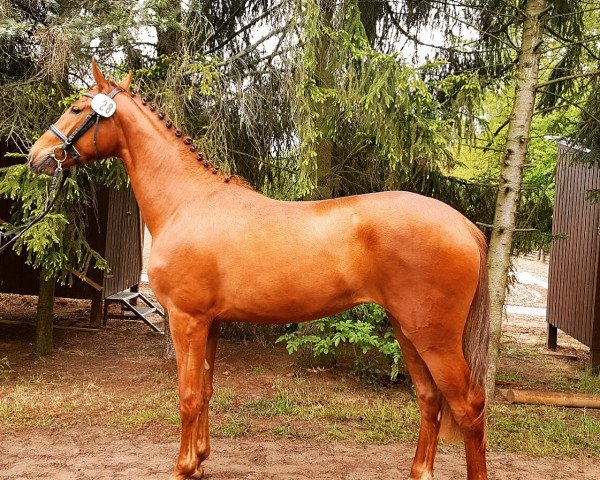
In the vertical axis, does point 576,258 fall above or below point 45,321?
above

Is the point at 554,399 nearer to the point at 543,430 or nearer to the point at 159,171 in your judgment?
the point at 543,430

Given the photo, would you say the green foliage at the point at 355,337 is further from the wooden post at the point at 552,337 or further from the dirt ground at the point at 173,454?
the wooden post at the point at 552,337

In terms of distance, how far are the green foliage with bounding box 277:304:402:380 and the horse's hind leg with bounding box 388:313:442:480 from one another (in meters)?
2.09

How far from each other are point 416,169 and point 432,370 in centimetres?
391

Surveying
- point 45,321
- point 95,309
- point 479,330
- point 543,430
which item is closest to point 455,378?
point 479,330

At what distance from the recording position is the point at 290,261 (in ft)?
12.8

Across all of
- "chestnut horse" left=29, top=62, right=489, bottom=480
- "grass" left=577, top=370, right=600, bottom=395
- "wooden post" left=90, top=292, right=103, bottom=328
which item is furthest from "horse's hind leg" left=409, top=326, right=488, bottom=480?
"wooden post" left=90, top=292, right=103, bottom=328

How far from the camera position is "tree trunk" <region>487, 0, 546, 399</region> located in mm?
6258

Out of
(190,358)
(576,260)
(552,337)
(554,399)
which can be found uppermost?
(576,260)

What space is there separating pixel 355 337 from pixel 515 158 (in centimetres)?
256

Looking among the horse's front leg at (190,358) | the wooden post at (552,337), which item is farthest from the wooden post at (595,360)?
the horse's front leg at (190,358)

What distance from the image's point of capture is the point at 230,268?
155 inches

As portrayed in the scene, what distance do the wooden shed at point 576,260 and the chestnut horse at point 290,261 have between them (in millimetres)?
5962

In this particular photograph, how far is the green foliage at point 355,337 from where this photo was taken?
20.8ft
